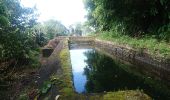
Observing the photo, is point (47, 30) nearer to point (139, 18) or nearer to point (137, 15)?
point (139, 18)

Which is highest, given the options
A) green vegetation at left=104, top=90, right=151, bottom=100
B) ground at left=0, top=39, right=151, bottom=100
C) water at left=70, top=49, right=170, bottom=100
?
green vegetation at left=104, top=90, right=151, bottom=100

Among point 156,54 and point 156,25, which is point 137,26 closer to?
point 156,25

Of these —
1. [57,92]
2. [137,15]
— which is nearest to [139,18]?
[137,15]

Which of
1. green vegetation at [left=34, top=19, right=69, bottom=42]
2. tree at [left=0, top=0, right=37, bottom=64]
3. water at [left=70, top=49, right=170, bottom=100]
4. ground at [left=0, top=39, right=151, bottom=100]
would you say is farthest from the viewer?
green vegetation at [left=34, top=19, right=69, bottom=42]

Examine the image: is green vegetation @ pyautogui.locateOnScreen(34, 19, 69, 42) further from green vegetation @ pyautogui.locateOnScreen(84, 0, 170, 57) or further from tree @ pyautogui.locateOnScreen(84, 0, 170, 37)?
green vegetation @ pyautogui.locateOnScreen(84, 0, 170, 57)

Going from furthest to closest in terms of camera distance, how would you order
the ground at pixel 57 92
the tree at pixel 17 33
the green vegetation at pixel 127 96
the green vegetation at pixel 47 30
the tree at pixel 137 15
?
the green vegetation at pixel 47 30, the tree at pixel 137 15, the tree at pixel 17 33, the ground at pixel 57 92, the green vegetation at pixel 127 96

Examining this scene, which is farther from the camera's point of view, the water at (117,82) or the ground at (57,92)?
the water at (117,82)

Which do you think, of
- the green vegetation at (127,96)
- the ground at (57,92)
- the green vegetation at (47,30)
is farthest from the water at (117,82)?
the green vegetation at (47,30)

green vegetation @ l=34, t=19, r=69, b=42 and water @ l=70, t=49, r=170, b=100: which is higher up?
green vegetation @ l=34, t=19, r=69, b=42

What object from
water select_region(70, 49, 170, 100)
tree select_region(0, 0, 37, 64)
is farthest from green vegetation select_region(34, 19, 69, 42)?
water select_region(70, 49, 170, 100)

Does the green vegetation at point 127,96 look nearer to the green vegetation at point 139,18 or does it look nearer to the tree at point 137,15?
the green vegetation at point 139,18

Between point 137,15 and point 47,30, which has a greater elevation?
point 137,15

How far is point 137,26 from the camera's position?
56.5 feet

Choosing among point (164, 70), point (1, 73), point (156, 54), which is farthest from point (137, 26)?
point (1, 73)
